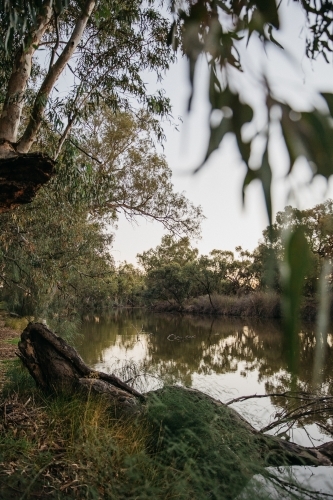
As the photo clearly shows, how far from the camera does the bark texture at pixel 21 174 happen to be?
9.32 feet

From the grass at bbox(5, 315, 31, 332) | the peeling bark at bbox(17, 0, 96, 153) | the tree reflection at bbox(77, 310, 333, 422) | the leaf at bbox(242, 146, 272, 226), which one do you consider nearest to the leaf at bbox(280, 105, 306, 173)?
the leaf at bbox(242, 146, 272, 226)

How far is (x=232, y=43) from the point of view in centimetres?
44

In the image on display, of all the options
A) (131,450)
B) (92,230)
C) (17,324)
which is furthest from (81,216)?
(131,450)

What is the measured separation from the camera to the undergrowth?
2.12 metres

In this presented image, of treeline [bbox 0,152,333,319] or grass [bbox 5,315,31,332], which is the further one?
grass [bbox 5,315,31,332]

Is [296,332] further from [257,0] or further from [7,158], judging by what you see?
[7,158]

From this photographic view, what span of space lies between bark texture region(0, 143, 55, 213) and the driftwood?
49.2 inches

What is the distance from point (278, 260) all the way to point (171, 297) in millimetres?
36412

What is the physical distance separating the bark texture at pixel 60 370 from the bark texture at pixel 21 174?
1.25 metres

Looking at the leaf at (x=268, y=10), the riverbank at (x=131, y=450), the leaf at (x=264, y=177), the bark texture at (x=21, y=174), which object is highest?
the bark texture at (x=21, y=174)

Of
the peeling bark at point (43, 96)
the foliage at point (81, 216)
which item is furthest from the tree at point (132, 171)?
the peeling bark at point (43, 96)

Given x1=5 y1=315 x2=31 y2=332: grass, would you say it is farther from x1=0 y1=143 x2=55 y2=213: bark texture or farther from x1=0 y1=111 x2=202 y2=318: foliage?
x1=0 y1=143 x2=55 y2=213: bark texture

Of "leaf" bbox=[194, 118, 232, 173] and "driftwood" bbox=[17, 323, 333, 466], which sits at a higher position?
"leaf" bbox=[194, 118, 232, 173]

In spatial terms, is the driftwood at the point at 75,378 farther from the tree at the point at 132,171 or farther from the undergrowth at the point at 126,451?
the tree at the point at 132,171
